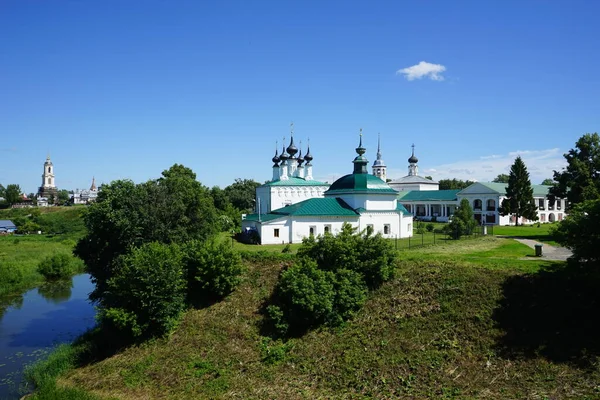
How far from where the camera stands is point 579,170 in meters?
35.7

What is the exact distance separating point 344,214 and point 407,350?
18965 mm

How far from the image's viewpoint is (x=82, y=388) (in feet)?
60.3

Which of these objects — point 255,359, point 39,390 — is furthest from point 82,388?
point 255,359

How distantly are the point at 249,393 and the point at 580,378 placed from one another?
10874 millimetres

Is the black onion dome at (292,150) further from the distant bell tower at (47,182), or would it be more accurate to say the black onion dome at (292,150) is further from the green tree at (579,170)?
the distant bell tower at (47,182)

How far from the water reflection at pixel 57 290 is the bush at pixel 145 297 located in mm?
12508

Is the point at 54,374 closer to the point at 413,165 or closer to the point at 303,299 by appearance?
the point at 303,299

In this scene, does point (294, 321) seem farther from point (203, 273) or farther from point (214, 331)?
point (203, 273)

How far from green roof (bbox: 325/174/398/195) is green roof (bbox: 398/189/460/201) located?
26726 millimetres

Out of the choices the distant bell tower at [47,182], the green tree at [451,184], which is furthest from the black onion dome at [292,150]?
the distant bell tower at [47,182]

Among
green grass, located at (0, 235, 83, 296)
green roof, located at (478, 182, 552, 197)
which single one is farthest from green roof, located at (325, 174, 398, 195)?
green roof, located at (478, 182, 552, 197)

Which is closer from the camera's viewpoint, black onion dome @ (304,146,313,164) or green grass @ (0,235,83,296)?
green grass @ (0,235,83,296)

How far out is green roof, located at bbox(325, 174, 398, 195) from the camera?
37625mm

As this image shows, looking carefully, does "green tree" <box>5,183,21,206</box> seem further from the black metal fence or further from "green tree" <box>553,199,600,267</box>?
"green tree" <box>553,199,600,267</box>
